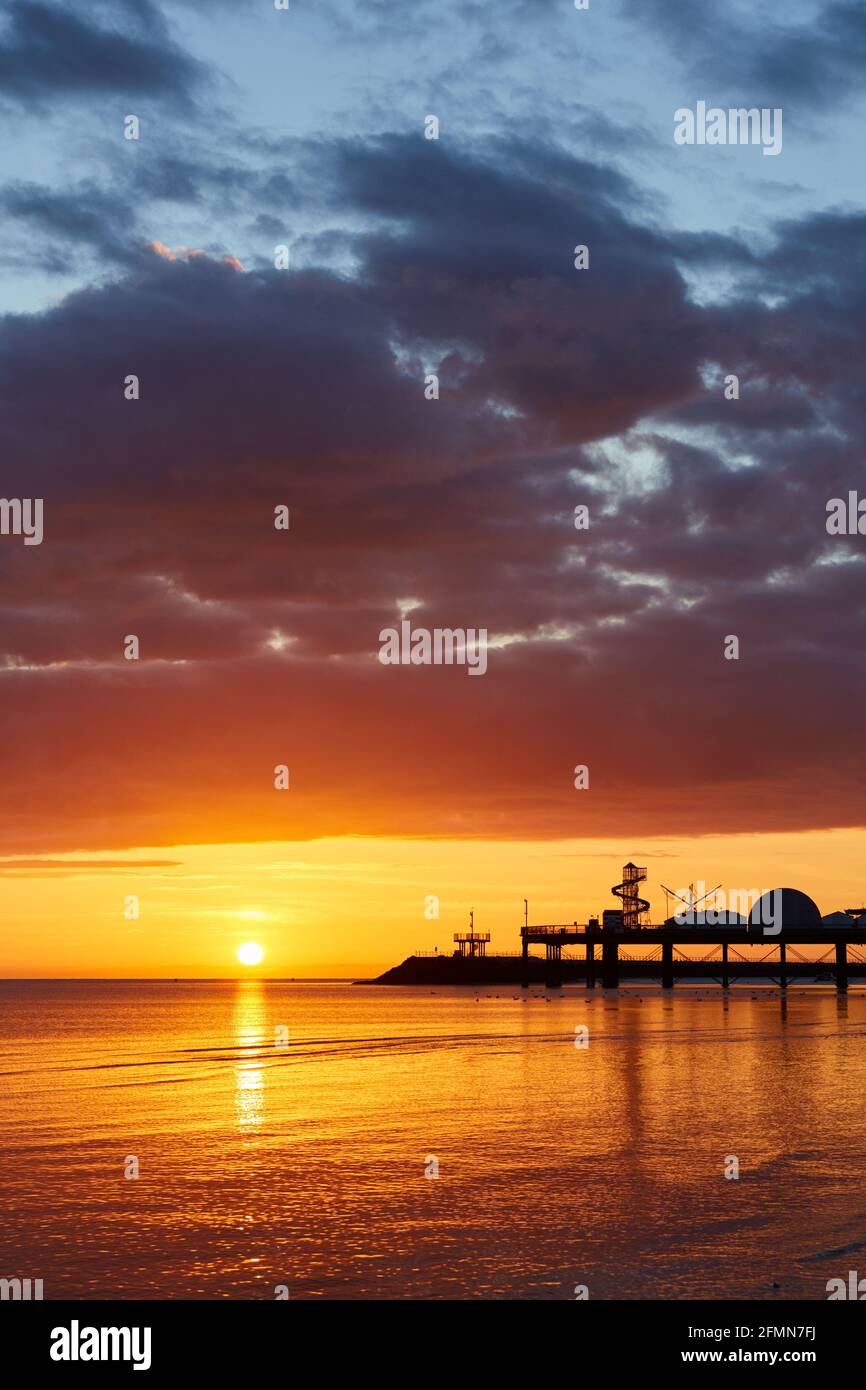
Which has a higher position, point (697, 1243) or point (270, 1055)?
point (697, 1243)

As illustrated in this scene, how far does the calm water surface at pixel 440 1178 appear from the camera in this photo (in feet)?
89.5

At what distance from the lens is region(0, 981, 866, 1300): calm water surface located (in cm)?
2728

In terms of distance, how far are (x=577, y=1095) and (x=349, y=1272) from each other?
3848 cm

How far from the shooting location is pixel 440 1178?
39000 millimetres

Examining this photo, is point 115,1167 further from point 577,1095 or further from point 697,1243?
point 577,1095

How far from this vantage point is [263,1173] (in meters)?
40.6
